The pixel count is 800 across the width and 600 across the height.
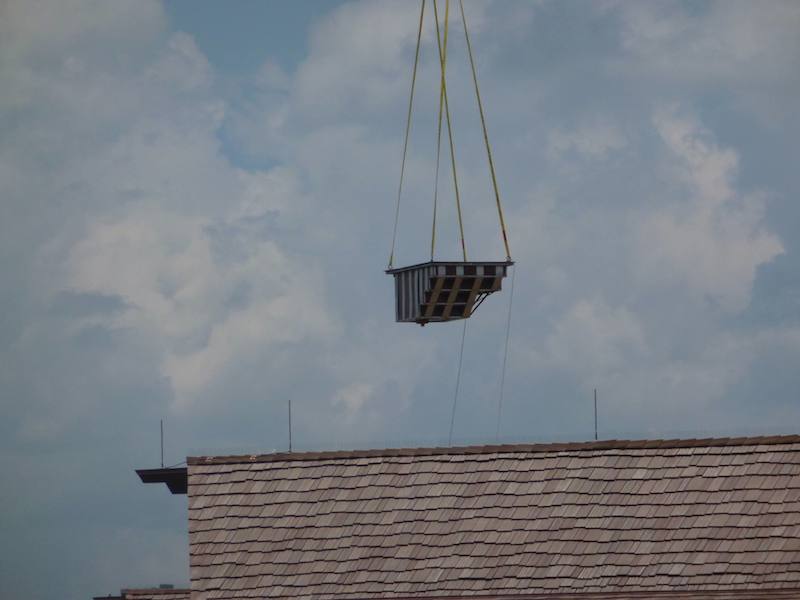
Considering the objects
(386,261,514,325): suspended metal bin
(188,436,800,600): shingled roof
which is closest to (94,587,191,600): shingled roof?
(188,436,800,600): shingled roof

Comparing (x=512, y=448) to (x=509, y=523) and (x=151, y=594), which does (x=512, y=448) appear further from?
(x=151, y=594)

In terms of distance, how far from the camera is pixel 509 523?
1264 inches

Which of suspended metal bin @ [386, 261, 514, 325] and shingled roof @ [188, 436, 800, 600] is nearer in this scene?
shingled roof @ [188, 436, 800, 600]

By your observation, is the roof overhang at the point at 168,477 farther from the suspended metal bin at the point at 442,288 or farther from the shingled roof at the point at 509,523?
the suspended metal bin at the point at 442,288

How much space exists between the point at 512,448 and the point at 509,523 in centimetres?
153

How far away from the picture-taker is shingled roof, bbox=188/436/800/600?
31.2m

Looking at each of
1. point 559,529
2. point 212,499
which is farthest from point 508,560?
point 212,499

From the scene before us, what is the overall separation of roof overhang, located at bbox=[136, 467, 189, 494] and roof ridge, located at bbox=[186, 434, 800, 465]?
1985 mm

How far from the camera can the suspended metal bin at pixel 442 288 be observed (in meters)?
35.3

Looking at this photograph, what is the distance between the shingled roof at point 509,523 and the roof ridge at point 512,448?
0.03 metres

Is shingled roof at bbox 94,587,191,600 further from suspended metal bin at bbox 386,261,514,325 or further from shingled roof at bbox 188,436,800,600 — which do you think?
suspended metal bin at bbox 386,261,514,325

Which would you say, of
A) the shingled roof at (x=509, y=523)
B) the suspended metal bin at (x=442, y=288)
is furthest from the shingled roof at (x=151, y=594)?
the suspended metal bin at (x=442, y=288)

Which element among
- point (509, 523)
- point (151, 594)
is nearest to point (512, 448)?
point (509, 523)

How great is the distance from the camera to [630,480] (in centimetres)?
3219
